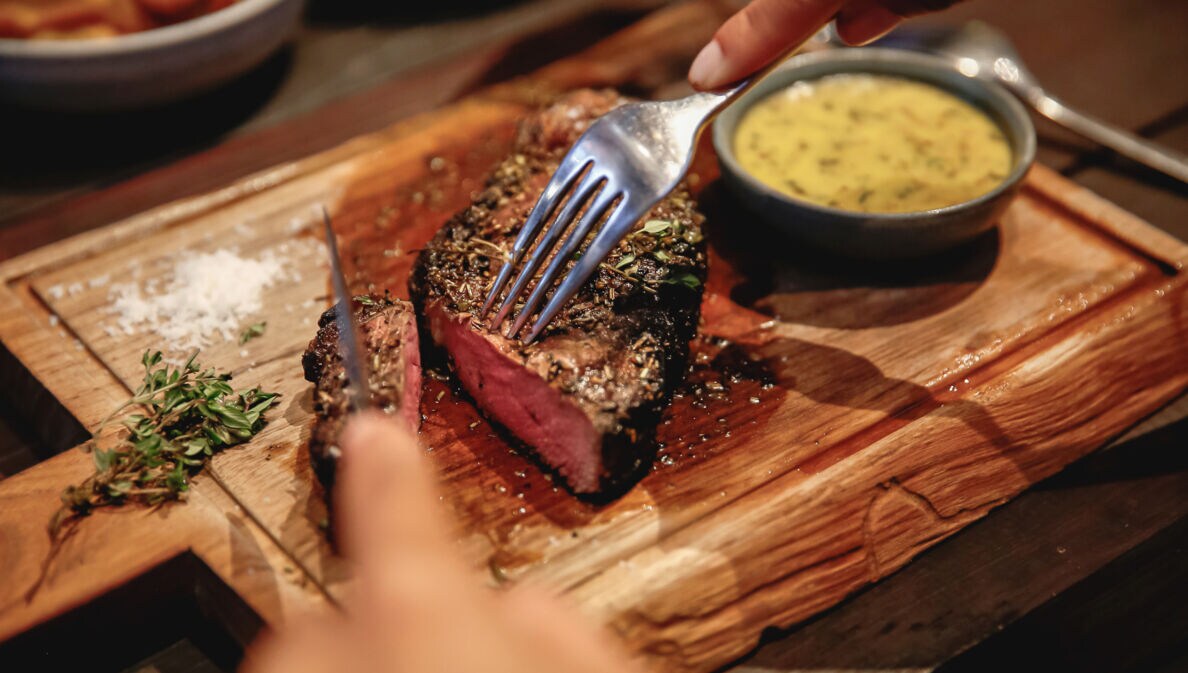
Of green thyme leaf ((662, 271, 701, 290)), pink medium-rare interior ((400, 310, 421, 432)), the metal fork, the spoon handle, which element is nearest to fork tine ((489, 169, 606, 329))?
the metal fork

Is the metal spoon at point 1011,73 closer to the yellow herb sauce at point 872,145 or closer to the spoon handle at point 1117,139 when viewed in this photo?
the spoon handle at point 1117,139

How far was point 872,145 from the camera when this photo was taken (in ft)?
12.3

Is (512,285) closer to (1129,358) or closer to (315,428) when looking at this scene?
(315,428)

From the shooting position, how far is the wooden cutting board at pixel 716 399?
2506mm

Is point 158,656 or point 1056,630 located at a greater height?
point 158,656

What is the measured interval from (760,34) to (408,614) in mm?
1844

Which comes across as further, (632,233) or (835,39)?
(835,39)

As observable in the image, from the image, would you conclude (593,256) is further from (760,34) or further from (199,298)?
(199,298)

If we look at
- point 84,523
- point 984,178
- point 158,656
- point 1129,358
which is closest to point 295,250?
point 84,523

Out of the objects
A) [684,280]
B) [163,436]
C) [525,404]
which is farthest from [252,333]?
[684,280]

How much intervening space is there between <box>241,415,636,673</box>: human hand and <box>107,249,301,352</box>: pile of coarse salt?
132 centimetres

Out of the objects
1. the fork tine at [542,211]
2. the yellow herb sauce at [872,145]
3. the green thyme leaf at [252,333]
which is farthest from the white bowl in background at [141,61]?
the yellow herb sauce at [872,145]

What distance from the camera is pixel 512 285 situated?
2.92 m

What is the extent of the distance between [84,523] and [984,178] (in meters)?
3.25
